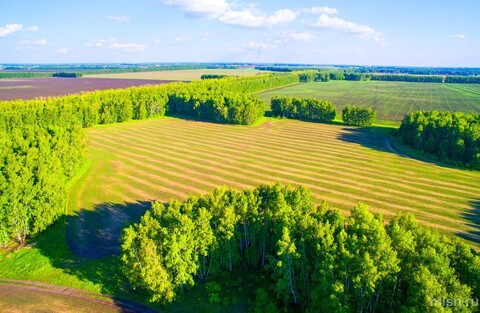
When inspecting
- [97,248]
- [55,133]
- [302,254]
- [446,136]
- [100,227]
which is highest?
[55,133]

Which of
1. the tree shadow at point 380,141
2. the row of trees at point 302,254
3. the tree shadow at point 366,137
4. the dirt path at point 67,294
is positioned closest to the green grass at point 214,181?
the tree shadow at point 366,137

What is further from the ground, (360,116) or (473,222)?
(360,116)

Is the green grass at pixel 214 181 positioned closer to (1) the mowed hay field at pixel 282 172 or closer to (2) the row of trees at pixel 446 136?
(1) the mowed hay field at pixel 282 172

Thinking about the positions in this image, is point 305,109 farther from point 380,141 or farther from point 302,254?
point 302,254

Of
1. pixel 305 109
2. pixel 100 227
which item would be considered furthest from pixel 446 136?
pixel 100 227

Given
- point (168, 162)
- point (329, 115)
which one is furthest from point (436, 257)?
point (329, 115)

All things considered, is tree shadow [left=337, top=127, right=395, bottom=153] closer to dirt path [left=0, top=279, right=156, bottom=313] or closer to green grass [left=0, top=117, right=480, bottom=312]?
green grass [left=0, top=117, right=480, bottom=312]

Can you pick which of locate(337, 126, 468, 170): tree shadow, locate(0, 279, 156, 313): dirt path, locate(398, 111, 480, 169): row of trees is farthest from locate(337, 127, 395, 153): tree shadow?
locate(0, 279, 156, 313): dirt path
